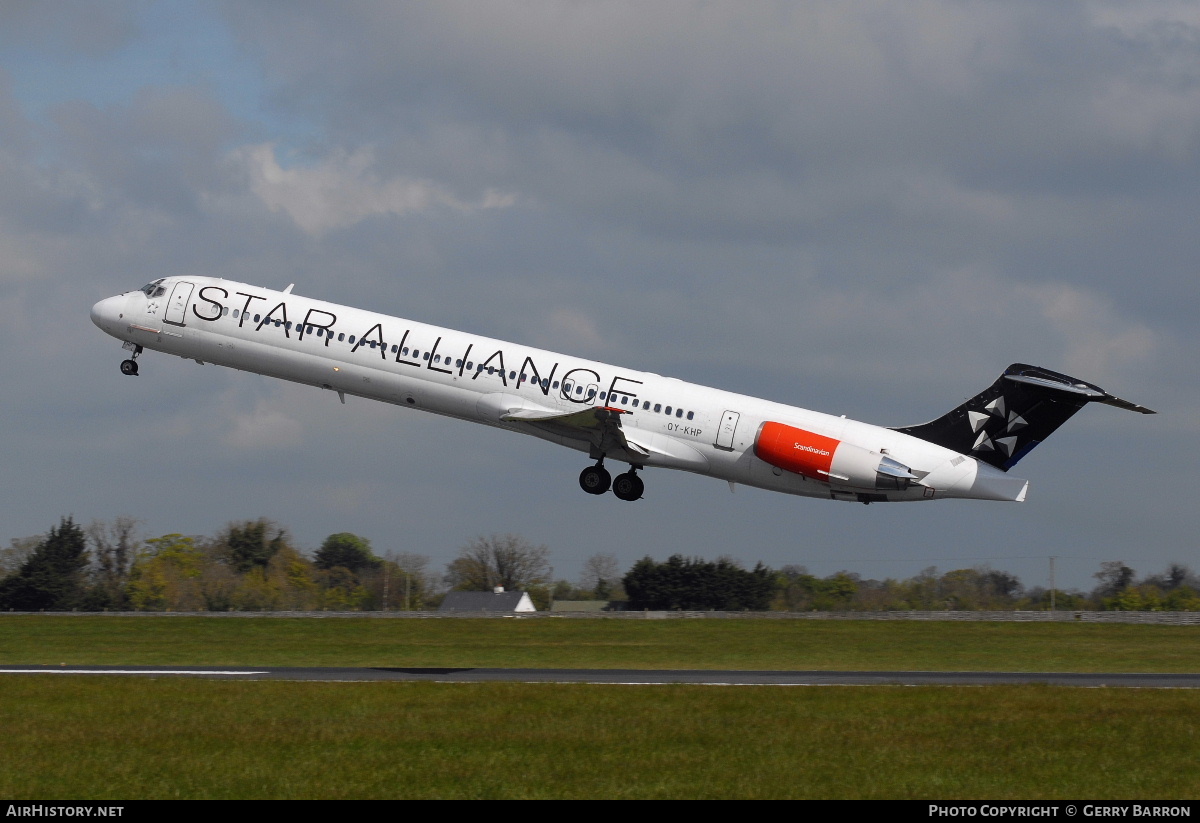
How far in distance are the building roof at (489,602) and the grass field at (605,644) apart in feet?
85.6

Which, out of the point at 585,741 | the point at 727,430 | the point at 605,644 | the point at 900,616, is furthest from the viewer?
the point at 900,616

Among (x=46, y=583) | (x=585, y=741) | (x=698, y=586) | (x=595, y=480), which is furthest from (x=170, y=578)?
(x=585, y=741)

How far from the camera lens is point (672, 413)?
3800 cm

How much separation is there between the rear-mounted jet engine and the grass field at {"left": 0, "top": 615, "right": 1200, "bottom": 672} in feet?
16.7

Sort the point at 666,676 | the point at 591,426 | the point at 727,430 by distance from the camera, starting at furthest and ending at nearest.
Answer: the point at 727,430
the point at 591,426
the point at 666,676

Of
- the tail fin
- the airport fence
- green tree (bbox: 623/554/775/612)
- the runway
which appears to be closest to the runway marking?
the runway

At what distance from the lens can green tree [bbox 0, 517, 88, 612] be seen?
7119 centimetres

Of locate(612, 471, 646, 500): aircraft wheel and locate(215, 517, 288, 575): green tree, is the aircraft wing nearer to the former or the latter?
locate(612, 471, 646, 500): aircraft wheel

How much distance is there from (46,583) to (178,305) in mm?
37656

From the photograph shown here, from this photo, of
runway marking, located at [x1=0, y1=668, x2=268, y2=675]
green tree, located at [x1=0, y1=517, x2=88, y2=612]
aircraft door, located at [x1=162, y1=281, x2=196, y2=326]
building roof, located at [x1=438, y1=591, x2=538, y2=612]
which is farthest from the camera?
building roof, located at [x1=438, y1=591, x2=538, y2=612]

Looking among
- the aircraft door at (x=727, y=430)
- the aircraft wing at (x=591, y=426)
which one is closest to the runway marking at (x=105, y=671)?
the aircraft wing at (x=591, y=426)

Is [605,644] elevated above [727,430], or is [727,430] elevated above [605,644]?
[727,430]

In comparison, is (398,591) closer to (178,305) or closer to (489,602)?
(489,602)
